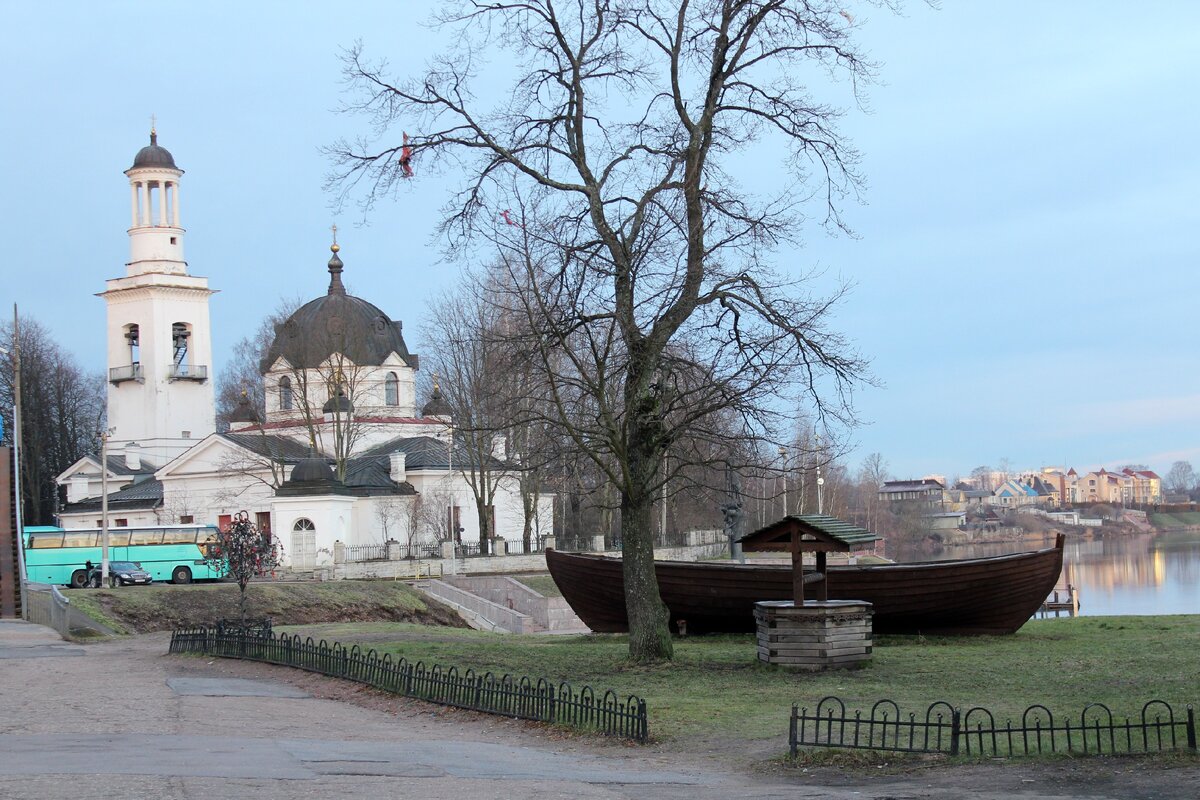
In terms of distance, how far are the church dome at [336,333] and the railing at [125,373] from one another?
664 centimetres

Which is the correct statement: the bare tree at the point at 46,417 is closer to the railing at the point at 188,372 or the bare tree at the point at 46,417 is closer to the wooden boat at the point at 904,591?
the railing at the point at 188,372

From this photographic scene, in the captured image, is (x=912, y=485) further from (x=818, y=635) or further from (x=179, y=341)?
(x=818, y=635)

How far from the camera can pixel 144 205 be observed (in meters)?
66.2

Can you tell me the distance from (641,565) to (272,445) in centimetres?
4723

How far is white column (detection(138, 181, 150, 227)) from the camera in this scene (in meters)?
66.1

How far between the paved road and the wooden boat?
8251 millimetres

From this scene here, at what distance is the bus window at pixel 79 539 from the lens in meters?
48.3

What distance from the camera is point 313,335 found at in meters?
63.3

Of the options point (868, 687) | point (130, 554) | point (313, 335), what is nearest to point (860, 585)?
point (868, 687)

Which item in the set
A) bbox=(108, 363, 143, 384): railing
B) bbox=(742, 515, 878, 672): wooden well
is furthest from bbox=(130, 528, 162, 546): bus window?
bbox=(742, 515, 878, 672): wooden well

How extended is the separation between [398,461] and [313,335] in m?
7.30

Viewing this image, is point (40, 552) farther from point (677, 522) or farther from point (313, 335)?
point (677, 522)

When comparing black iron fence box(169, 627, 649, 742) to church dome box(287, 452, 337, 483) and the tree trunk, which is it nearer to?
the tree trunk

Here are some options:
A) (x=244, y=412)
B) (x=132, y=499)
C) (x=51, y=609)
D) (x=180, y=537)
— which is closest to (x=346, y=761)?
(x=51, y=609)
